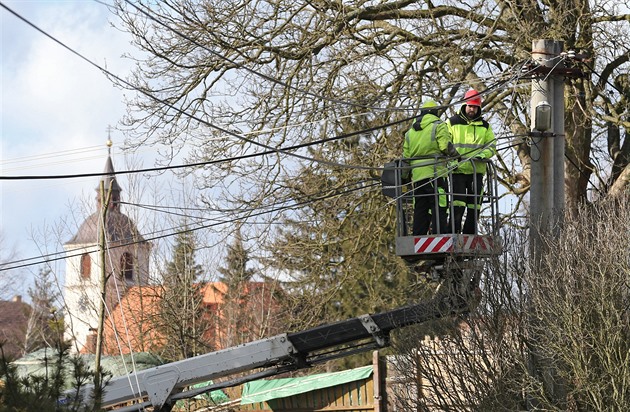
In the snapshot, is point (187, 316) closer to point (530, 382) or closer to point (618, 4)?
point (618, 4)

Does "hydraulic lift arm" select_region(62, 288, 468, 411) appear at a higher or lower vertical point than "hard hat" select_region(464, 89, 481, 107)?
lower

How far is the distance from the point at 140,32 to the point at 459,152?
7.28 m

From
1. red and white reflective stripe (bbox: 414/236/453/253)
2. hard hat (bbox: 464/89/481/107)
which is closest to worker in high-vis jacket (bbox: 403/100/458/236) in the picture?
red and white reflective stripe (bbox: 414/236/453/253)

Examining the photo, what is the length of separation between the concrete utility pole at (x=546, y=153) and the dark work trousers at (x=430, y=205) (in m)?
1.01

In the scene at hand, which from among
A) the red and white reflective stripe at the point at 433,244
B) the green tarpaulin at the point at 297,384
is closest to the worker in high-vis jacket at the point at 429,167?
the red and white reflective stripe at the point at 433,244

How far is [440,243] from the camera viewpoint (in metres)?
11.9

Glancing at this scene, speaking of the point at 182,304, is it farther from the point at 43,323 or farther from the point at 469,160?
the point at 469,160

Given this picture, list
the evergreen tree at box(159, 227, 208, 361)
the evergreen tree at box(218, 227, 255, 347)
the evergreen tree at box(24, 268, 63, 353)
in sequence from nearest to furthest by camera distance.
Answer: the evergreen tree at box(24, 268, 63, 353) < the evergreen tree at box(159, 227, 208, 361) < the evergreen tree at box(218, 227, 255, 347)

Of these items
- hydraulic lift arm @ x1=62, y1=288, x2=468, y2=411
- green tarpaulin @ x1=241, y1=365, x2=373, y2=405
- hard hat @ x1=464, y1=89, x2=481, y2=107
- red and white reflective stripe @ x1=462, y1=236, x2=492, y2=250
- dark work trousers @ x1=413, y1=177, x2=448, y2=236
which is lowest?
green tarpaulin @ x1=241, y1=365, x2=373, y2=405

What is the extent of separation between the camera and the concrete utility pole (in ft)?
39.6

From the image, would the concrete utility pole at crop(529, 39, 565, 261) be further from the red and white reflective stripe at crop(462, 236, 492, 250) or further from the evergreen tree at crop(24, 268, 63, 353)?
the evergreen tree at crop(24, 268, 63, 353)

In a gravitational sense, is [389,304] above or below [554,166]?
below

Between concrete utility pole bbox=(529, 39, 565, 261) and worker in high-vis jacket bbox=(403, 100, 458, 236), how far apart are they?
3.20ft

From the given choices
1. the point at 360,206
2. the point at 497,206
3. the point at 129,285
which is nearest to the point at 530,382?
the point at 497,206
